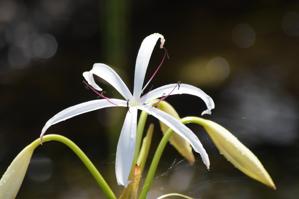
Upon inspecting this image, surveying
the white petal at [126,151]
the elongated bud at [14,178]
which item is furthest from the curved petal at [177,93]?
the elongated bud at [14,178]

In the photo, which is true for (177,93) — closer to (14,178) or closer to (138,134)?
(138,134)

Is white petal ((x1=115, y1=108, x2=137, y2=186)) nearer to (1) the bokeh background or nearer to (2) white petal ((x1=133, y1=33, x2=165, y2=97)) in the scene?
(2) white petal ((x1=133, y1=33, x2=165, y2=97))

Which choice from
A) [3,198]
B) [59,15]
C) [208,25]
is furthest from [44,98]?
[3,198]

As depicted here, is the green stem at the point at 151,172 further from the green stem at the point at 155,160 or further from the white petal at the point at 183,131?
the white petal at the point at 183,131

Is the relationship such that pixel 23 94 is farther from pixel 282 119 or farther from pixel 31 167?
pixel 282 119

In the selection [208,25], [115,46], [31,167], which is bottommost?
[31,167]

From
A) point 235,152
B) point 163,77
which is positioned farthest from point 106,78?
point 163,77
